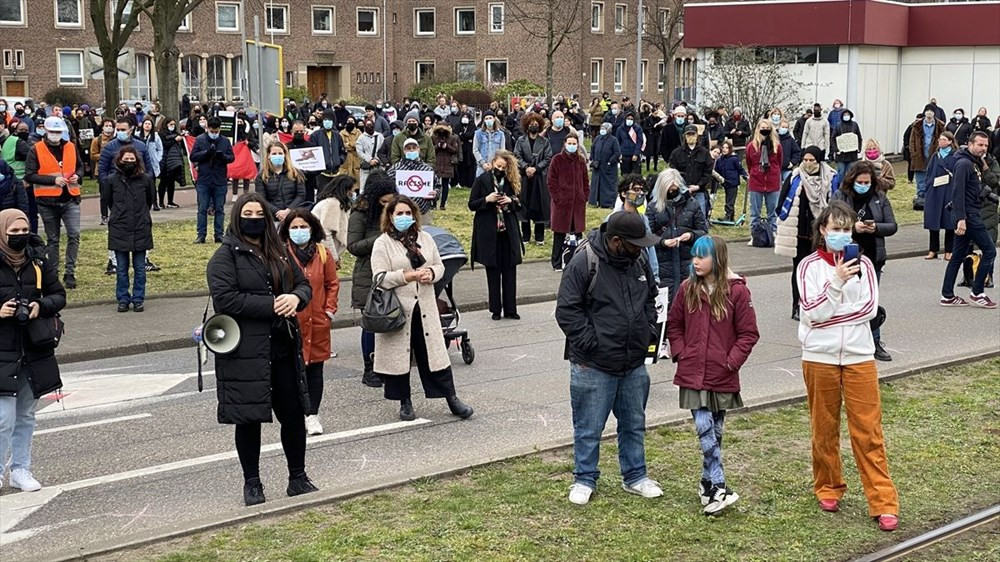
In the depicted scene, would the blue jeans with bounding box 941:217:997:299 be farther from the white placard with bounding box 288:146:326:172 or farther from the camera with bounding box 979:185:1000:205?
the white placard with bounding box 288:146:326:172

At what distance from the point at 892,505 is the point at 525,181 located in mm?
15519

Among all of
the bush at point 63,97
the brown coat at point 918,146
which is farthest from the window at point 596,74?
the brown coat at point 918,146

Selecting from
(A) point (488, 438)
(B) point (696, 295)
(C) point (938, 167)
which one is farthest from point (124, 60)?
(B) point (696, 295)

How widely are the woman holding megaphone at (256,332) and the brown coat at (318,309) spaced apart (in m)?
1.22

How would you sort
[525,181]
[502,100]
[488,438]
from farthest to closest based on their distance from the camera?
1. [502,100]
2. [525,181]
3. [488,438]

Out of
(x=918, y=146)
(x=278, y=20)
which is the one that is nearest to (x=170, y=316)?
(x=918, y=146)

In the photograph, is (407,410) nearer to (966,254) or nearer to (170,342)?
(170,342)

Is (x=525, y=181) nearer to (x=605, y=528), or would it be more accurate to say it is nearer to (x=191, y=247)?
(x=191, y=247)

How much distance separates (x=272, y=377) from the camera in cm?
802

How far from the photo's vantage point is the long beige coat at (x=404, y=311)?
10141mm

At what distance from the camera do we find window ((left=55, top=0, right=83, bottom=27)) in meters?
63.0

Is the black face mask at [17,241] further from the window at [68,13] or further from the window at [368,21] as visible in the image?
the window at [368,21]

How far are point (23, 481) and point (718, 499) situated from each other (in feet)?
14.2

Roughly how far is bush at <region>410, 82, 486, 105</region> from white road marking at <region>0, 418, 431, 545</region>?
5446 centimetres
